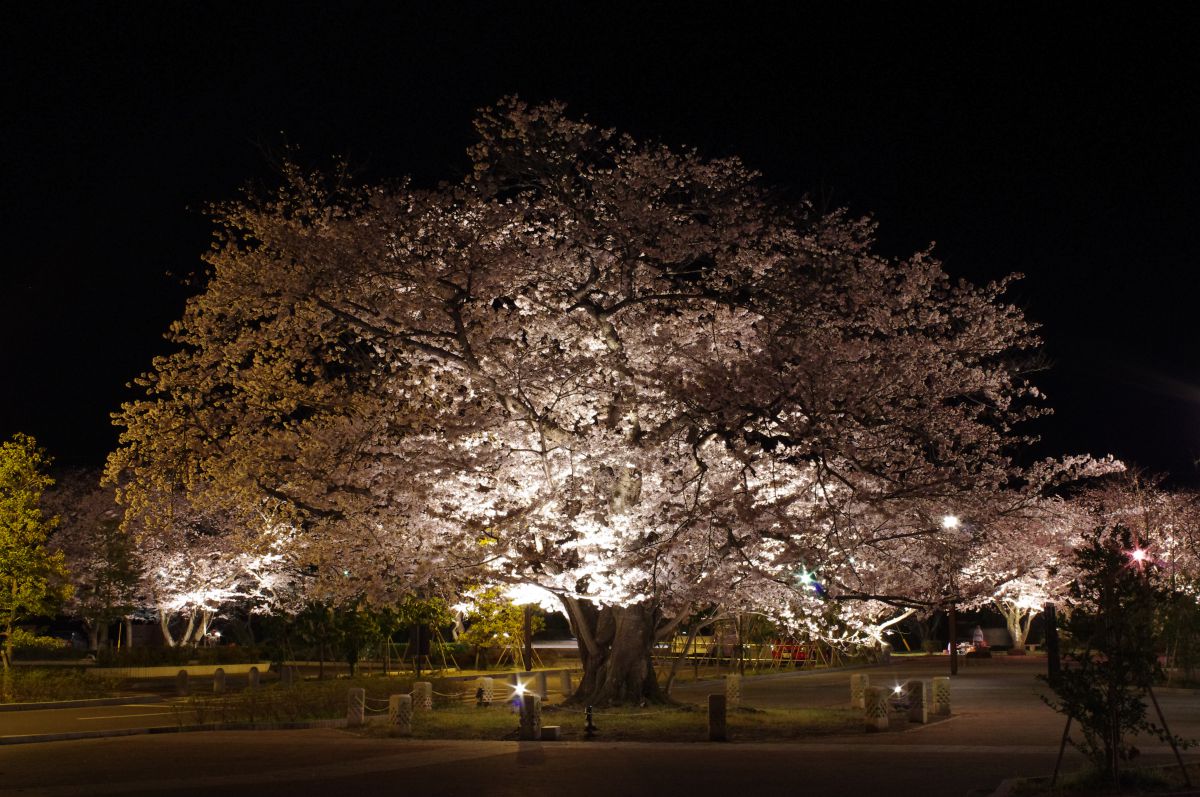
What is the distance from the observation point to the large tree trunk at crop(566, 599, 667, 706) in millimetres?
24156

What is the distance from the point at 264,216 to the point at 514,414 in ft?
22.4

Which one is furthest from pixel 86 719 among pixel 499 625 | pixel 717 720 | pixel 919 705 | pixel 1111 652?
pixel 1111 652

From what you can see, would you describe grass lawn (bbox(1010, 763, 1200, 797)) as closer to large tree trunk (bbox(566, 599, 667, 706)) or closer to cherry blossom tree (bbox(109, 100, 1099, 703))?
cherry blossom tree (bbox(109, 100, 1099, 703))

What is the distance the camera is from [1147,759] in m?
15.3

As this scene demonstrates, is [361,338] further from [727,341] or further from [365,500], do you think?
[727,341]

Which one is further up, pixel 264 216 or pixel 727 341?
pixel 264 216

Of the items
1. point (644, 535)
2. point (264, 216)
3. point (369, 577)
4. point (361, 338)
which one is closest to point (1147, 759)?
point (644, 535)

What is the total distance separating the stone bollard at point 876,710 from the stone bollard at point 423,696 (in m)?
9.67

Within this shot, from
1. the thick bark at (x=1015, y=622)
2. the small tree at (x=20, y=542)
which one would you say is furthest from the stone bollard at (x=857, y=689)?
the thick bark at (x=1015, y=622)

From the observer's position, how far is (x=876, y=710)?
21.0 meters

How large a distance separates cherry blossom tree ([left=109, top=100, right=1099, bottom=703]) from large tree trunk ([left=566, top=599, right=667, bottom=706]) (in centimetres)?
6

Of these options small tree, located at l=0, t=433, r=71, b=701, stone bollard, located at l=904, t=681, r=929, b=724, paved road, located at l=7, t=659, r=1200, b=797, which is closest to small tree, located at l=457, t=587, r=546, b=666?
small tree, located at l=0, t=433, r=71, b=701

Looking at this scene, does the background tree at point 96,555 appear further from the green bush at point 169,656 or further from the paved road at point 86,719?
the paved road at point 86,719

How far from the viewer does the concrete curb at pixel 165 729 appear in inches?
834
